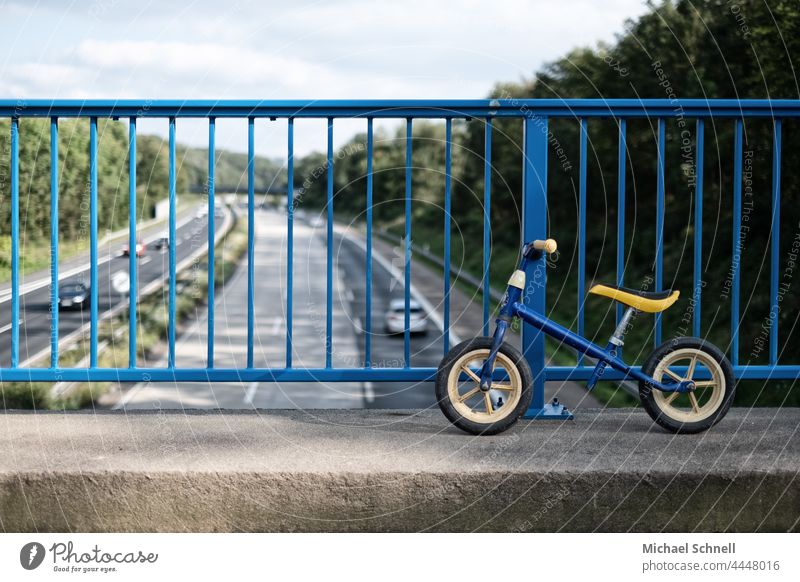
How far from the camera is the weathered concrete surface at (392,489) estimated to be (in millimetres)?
3848

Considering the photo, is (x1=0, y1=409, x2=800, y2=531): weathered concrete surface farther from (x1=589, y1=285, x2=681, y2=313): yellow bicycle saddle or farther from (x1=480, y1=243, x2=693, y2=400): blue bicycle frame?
(x1=589, y1=285, x2=681, y2=313): yellow bicycle saddle

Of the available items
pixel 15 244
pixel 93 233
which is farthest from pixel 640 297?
pixel 15 244

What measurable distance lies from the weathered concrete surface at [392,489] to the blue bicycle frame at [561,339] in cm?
37

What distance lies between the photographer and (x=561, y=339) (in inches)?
176

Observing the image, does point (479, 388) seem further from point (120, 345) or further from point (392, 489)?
point (120, 345)

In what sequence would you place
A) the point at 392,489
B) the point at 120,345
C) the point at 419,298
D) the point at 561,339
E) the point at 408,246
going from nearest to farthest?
the point at 392,489 → the point at 561,339 → the point at 408,246 → the point at 120,345 → the point at 419,298

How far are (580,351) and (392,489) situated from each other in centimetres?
119

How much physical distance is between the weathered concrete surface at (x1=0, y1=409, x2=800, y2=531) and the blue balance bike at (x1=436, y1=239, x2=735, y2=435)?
288mm

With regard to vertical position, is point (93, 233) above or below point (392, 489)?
above

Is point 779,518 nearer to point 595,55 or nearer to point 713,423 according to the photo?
point 713,423

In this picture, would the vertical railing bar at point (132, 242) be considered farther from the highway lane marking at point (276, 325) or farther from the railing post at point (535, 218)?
the highway lane marking at point (276, 325)

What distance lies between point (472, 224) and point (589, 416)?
6566 centimetres

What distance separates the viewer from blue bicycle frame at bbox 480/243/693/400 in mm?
4418
